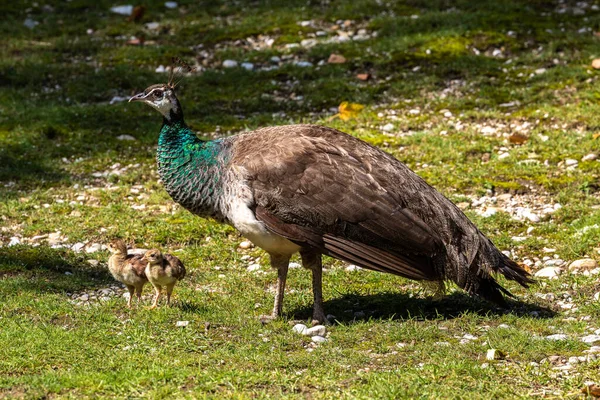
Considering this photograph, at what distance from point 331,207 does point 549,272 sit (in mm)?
2438

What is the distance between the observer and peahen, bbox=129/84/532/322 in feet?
23.7

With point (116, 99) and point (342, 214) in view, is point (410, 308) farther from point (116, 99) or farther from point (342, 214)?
point (116, 99)

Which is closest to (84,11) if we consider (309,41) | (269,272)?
(309,41)

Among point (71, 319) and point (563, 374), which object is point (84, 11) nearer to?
point (71, 319)

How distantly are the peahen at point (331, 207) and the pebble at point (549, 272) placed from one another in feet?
2.86

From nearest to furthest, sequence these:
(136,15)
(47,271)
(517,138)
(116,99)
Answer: (47,271) → (517,138) → (116,99) → (136,15)

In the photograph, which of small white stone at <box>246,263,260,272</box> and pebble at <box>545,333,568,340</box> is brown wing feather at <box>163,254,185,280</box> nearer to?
small white stone at <box>246,263,260,272</box>

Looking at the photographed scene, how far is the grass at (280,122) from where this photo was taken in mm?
6352

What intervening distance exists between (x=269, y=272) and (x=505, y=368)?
3076mm

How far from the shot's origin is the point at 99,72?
14.4m

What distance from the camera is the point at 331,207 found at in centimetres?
722

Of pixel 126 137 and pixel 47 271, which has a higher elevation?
pixel 126 137

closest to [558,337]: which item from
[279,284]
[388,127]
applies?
[279,284]

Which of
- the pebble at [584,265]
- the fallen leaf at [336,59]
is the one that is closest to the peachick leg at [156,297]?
the pebble at [584,265]
